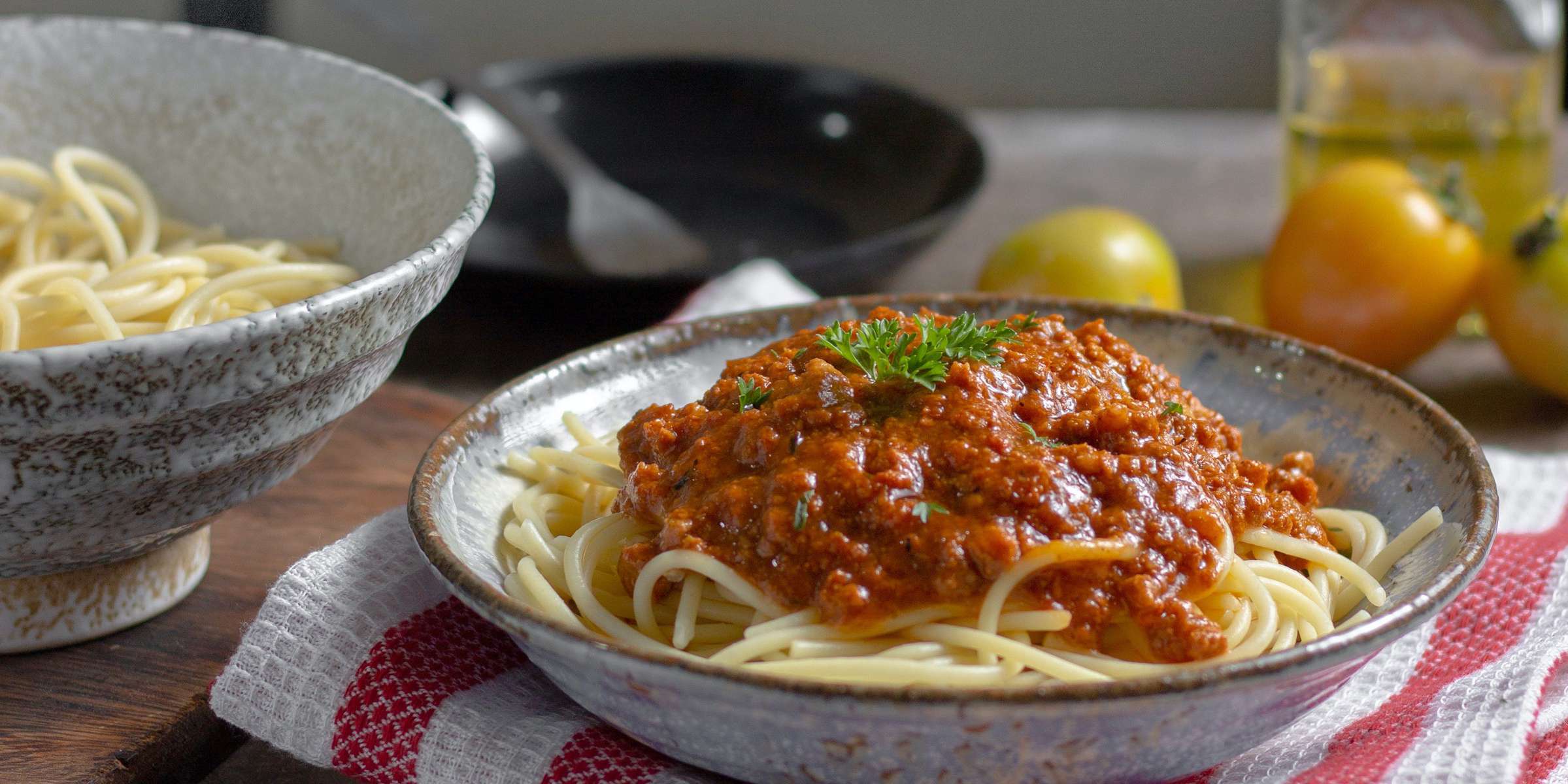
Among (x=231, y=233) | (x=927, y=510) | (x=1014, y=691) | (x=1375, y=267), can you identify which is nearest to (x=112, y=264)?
(x=231, y=233)

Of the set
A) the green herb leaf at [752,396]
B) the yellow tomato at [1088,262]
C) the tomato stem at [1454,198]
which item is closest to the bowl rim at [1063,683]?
the green herb leaf at [752,396]

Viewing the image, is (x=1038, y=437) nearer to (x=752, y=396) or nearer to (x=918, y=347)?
(x=918, y=347)

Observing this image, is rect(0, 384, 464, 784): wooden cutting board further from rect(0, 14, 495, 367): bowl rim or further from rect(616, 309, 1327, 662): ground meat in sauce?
rect(616, 309, 1327, 662): ground meat in sauce

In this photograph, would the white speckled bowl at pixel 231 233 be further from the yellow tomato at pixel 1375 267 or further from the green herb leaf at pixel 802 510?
the yellow tomato at pixel 1375 267

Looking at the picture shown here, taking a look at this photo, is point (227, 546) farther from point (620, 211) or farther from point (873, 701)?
point (620, 211)

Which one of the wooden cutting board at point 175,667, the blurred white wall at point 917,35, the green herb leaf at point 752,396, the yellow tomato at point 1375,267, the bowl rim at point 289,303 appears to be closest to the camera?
the bowl rim at point 289,303

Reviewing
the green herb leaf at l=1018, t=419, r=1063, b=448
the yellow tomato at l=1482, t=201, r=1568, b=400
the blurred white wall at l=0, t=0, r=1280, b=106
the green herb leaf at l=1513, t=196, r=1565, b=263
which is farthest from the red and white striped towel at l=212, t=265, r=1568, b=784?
the blurred white wall at l=0, t=0, r=1280, b=106

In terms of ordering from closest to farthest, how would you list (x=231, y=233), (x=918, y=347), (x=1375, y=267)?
(x=918, y=347) < (x=231, y=233) < (x=1375, y=267)
